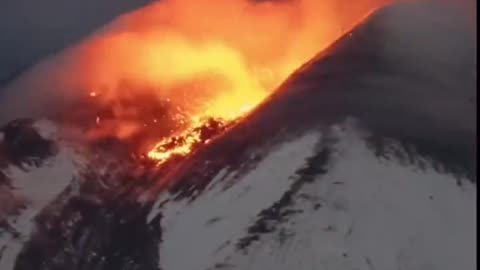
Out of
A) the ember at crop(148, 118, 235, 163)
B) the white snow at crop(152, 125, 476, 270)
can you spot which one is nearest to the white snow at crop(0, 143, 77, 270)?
the ember at crop(148, 118, 235, 163)

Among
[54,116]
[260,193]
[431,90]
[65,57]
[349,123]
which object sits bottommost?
[260,193]

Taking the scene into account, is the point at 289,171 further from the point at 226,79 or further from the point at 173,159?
the point at 226,79

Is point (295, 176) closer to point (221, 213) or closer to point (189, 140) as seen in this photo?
point (221, 213)

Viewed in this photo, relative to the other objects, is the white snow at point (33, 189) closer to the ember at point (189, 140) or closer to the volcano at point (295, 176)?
the volcano at point (295, 176)

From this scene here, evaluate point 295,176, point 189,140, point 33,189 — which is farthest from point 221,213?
point 189,140

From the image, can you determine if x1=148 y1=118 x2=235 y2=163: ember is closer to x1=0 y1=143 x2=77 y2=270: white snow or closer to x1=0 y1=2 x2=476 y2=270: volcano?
x1=0 y1=2 x2=476 y2=270: volcano

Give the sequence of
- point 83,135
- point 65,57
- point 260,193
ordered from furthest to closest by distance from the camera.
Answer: point 65,57 → point 83,135 → point 260,193

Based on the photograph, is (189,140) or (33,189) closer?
(33,189)

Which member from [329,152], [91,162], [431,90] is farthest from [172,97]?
[329,152]
